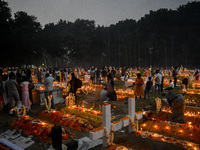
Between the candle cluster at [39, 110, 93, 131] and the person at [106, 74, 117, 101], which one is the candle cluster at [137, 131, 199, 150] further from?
the person at [106, 74, 117, 101]

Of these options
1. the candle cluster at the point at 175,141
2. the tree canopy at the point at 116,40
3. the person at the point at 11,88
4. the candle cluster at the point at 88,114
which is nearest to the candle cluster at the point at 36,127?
the candle cluster at the point at 88,114

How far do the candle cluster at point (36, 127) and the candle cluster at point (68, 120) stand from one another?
623 mm

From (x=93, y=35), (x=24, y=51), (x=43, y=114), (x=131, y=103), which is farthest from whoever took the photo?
(x=93, y=35)

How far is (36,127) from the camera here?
19.6ft

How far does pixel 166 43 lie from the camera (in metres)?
43.4

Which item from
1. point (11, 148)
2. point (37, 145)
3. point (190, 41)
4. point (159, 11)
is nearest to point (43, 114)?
point (37, 145)

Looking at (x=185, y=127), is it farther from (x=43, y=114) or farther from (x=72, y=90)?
(x=72, y=90)

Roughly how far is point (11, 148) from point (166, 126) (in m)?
4.47

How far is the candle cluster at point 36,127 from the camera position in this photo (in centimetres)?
556

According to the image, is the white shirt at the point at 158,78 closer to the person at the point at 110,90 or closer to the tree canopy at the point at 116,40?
the person at the point at 110,90

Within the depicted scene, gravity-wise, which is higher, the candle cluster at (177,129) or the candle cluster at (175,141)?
the candle cluster at (175,141)

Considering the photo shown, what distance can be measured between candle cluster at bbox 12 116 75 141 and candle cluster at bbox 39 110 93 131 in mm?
Answer: 623

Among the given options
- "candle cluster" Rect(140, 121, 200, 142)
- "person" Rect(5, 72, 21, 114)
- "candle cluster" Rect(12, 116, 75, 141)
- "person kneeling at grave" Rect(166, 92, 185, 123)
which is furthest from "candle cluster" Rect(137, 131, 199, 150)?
"person" Rect(5, 72, 21, 114)

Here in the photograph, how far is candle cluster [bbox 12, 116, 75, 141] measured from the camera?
5.56 m
